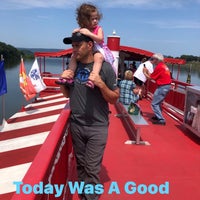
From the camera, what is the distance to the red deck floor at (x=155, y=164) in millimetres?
3963

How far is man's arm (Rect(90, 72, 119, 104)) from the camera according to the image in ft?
8.38

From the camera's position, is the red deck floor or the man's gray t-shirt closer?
the man's gray t-shirt

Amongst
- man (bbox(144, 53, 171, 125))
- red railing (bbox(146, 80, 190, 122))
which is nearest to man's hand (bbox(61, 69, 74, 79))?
man (bbox(144, 53, 171, 125))

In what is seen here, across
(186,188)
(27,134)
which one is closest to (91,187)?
(186,188)

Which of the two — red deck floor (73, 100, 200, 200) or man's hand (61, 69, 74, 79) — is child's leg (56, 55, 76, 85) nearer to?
man's hand (61, 69, 74, 79)

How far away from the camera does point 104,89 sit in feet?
8.71

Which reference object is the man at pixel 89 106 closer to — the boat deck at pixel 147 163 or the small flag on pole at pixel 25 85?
the boat deck at pixel 147 163

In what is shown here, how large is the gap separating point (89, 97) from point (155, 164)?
2573 mm

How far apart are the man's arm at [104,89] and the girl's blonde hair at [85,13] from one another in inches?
28.6

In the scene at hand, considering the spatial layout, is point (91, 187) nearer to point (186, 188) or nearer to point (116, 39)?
point (186, 188)

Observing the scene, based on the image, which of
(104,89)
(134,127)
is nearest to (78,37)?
(104,89)

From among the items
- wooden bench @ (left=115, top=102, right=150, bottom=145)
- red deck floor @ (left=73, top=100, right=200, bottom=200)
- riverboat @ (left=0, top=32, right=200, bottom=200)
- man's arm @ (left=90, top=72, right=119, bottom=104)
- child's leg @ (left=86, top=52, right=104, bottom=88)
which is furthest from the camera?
wooden bench @ (left=115, top=102, right=150, bottom=145)

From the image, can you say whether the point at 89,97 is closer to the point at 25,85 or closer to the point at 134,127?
the point at 134,127

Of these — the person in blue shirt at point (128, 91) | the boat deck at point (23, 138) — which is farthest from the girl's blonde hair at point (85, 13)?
the boat deck at point (23, 138)
